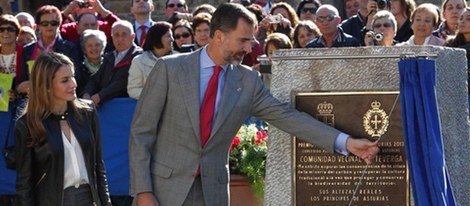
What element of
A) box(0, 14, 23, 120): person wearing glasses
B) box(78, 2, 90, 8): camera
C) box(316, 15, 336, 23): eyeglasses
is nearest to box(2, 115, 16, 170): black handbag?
box(0, 14, 23, 120): person wearing glasses

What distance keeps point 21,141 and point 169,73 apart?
154 centimetres

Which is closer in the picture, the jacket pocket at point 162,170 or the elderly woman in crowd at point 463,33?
the jacket pocket at point 162,170

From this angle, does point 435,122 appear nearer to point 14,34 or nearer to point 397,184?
point 397,184

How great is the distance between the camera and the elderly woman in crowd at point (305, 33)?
1119 centimetres

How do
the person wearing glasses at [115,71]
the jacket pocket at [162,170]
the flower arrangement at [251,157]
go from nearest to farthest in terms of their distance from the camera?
the jacket pocket at [162,170] < the flower arrangement at [251,157] < the person wearing glasses at [115,71]

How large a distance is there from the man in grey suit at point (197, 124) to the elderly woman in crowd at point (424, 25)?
13.3 ft

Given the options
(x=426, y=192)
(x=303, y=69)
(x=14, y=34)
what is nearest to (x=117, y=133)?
(x=14, y=34)

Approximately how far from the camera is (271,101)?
682cm

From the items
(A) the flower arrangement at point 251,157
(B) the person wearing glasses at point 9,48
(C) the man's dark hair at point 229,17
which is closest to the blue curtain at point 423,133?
(C) the man's dark hair at point 229,17

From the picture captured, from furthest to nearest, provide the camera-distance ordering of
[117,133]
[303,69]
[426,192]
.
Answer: [117,133], [303,69], [426,192]

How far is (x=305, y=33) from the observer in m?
11.2

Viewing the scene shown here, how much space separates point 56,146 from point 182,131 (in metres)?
1.33

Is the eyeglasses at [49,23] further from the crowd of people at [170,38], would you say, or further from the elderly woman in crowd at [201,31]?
the elderly woman in crowd at [201,31]

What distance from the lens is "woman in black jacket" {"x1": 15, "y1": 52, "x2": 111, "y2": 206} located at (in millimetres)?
7539
